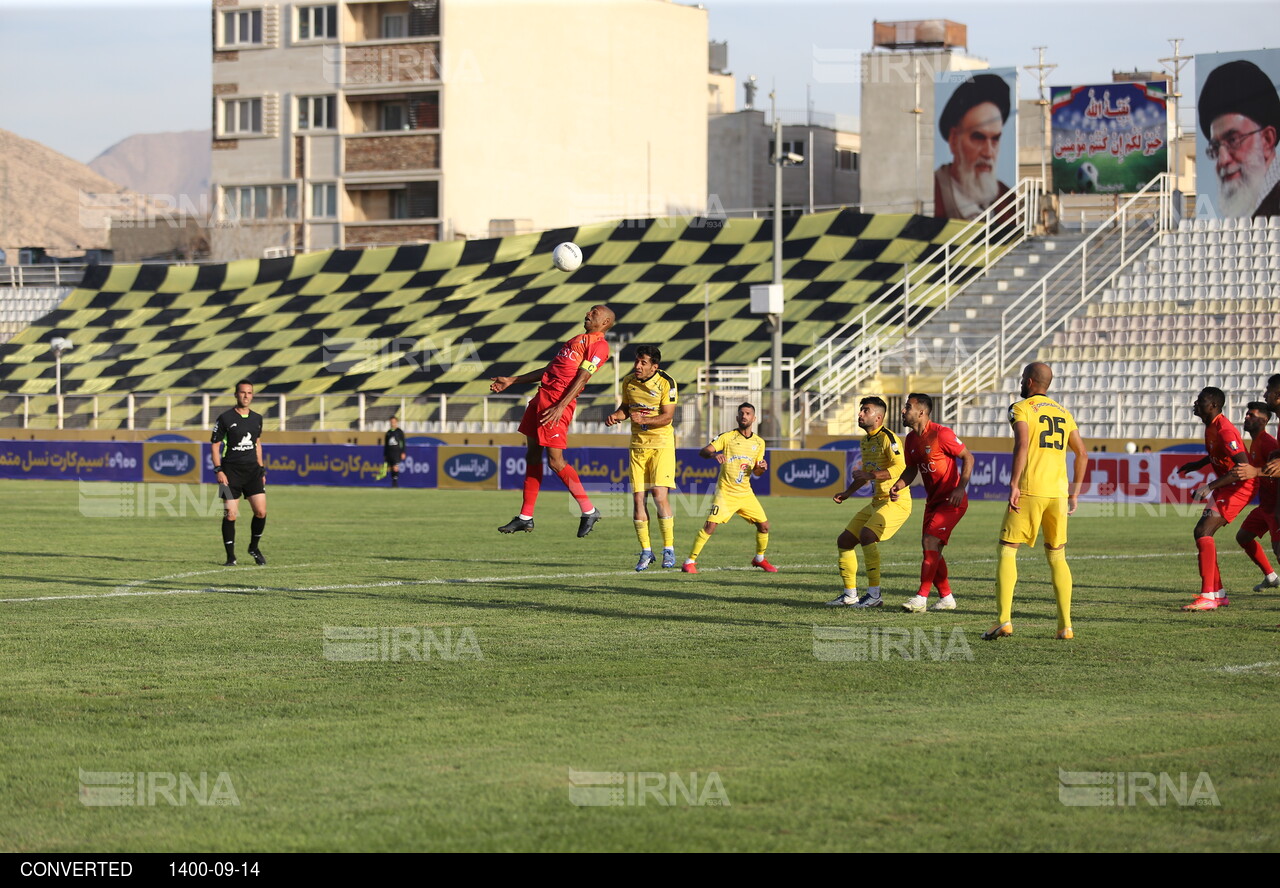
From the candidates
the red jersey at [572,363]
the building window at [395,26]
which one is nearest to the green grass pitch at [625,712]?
the red jersey at [572,363]

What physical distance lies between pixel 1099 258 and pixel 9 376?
35978 mm

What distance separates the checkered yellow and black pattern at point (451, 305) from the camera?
159ft

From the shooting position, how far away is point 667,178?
74562 millimetres

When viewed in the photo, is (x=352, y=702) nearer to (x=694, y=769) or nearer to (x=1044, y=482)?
(x=694, y=769)

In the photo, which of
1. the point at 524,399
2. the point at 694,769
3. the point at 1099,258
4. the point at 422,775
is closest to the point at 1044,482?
the point at 694,769

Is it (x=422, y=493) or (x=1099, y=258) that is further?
(x=1099, y=258)

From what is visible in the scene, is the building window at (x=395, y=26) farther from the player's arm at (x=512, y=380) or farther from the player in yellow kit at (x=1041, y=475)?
the player in yellow kit at (x=1041, y=475)

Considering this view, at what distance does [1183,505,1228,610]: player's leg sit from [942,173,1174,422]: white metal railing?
23625 mm

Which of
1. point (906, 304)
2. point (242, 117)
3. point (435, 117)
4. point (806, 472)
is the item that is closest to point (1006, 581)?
point (806, 472)

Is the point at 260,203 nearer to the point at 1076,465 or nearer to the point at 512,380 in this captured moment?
the point at 512,380

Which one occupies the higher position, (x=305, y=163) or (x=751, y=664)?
(x=305, y=163)

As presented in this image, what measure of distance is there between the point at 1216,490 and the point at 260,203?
6189 centimetres

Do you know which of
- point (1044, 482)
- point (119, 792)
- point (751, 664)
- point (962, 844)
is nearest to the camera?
point (962, 844)

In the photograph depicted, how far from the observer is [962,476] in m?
12.7
